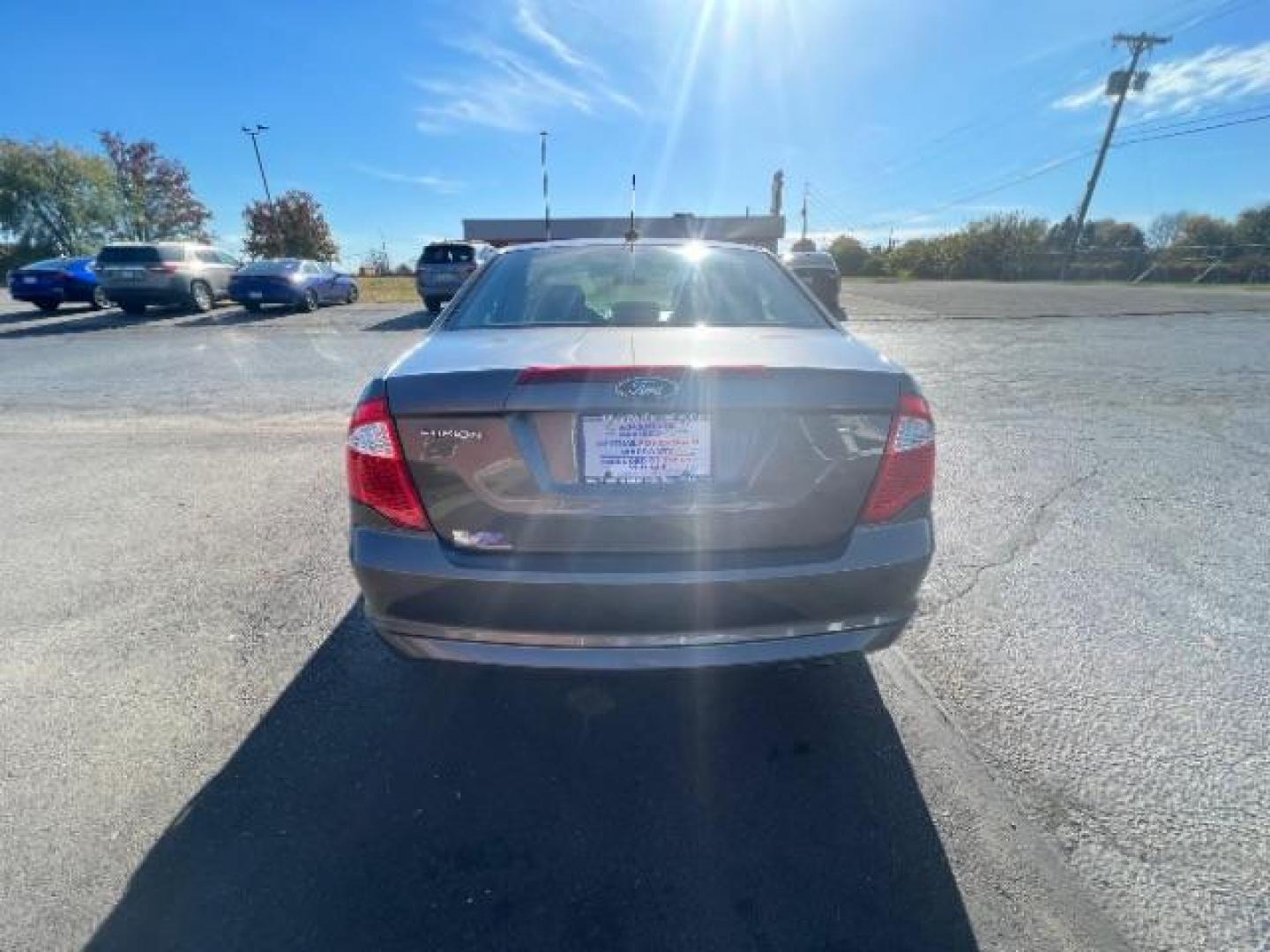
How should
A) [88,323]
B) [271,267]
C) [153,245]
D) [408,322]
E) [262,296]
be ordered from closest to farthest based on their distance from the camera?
[88,323] < [408,322] < [153,245] < [262,296] < [271,267]

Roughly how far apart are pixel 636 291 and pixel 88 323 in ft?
58.7

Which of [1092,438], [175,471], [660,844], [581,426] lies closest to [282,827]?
[660,844]

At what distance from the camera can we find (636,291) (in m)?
2.91

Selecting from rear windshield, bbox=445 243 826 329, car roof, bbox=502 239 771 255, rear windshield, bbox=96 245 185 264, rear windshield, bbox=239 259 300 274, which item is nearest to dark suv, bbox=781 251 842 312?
car roof, bbox=502 239 771 255

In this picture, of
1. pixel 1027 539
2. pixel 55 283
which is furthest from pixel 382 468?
pixel 55 283

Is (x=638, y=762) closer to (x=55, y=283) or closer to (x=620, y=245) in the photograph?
(x=620, y=245)

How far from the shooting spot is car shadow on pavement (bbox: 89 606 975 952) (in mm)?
1540

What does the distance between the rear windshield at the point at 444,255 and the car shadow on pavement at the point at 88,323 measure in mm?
6766

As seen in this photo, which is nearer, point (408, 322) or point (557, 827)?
point (557, 827)

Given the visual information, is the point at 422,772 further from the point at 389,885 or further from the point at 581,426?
the point at 581,426

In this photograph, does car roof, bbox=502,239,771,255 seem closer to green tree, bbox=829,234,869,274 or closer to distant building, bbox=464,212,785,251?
distant building, bbox=464,212,785,251

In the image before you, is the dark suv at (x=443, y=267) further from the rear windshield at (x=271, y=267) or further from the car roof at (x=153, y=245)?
the car roof at (x=153, y=245)

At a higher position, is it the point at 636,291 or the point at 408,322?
the point at 636,291

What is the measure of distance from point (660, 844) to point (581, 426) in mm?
1204
